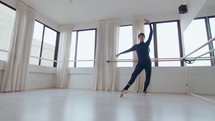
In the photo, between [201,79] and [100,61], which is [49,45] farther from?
[201,79]

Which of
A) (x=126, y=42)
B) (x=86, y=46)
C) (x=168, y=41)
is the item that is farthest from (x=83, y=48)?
(x=168, y=41)

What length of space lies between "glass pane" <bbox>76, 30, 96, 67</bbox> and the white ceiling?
0.60 meters

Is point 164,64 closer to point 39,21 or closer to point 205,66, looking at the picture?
point 205,66

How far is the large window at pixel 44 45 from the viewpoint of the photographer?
3.57 m

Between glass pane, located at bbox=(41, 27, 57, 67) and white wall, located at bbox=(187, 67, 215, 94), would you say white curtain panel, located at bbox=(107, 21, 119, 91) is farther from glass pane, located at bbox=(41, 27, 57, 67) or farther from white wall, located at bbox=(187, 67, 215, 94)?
glass pane, located at bbox=(41, 27, 57, 67)

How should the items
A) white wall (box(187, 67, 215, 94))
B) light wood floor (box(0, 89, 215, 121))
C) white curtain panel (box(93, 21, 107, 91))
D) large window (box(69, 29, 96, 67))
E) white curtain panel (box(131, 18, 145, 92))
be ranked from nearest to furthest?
light wood floor (box(0, 89, 215, 121)), white wall (box(187, 67, 215, 94)), white curtain panel (box(131, 18, 145, 92)), white curtain panel (box(93, 21, 107, 91)), large window (box(69, 29, 96, 67))

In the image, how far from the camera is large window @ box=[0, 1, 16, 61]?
2.72 m

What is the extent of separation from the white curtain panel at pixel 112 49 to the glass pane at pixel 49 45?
84.0 inches

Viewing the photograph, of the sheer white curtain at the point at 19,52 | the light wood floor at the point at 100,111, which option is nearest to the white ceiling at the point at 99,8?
the sheer white curtain at the point at 19,52

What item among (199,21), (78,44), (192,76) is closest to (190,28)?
(199,21)

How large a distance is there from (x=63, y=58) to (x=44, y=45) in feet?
2.45

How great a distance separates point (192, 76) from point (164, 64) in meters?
0.74

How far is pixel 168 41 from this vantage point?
344 cm

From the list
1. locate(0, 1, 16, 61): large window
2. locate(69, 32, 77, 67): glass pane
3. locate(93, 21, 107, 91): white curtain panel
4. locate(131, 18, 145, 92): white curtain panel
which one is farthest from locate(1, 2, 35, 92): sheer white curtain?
locate(131, 18, 145, 92): white curtain panel
